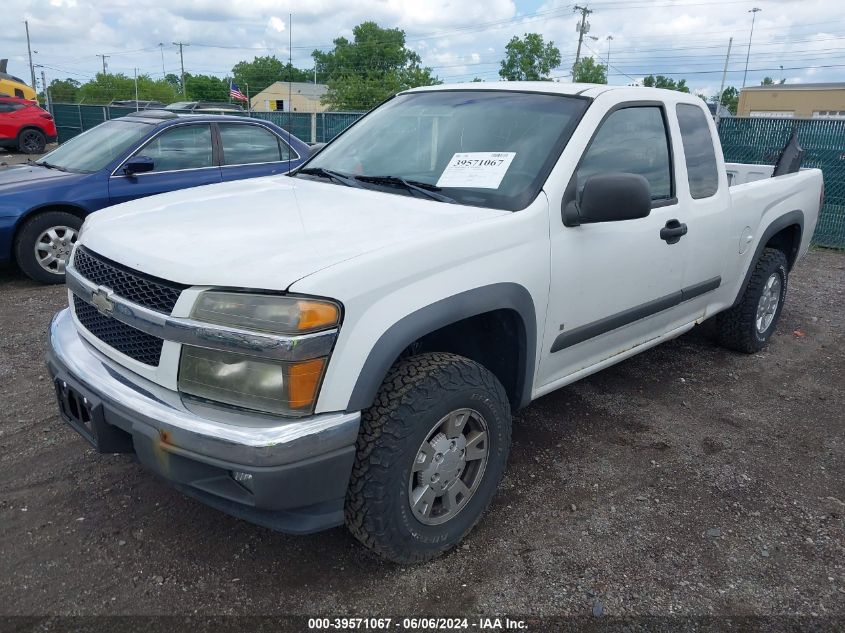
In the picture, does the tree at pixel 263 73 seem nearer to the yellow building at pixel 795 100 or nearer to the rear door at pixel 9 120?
the yellow building at pixel 795 100

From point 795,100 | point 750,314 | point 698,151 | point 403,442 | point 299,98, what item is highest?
point 795,100

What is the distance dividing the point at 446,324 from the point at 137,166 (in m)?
5.15

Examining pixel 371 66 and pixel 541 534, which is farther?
pixel 371 66

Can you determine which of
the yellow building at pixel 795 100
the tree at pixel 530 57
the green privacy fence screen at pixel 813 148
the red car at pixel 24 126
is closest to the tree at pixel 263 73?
the tree at pixel 530 57

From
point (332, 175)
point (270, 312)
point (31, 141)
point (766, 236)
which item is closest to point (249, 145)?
point (332, 175)

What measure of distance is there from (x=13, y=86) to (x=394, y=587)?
32.3m

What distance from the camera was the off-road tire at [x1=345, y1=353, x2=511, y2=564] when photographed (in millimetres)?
2311

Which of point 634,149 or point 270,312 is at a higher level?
point 634,149

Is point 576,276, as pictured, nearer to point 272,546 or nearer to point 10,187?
point 272,546

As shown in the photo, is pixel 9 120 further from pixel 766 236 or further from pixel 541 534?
pixel 541 534

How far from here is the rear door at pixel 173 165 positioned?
261 inches

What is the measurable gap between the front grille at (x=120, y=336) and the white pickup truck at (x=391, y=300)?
11 mm

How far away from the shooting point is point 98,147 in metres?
6.97

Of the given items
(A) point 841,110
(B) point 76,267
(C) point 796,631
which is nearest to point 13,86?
(B) point 76,267
